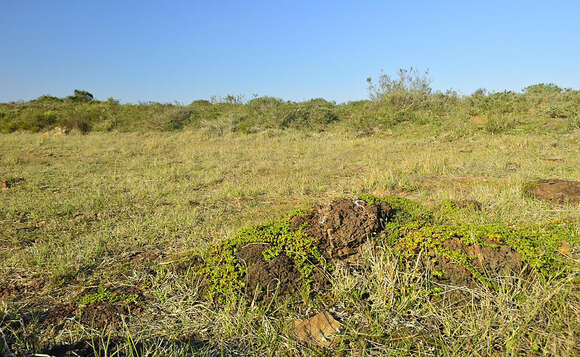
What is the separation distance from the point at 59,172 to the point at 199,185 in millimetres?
3588

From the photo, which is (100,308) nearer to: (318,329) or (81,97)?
(318,329)

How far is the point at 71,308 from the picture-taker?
2.64 meters

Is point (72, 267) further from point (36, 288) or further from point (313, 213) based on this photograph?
point (313, 213)

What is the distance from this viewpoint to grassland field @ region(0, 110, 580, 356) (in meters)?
2.22

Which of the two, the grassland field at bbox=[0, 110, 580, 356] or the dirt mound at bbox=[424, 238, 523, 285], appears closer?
the grassland field at bbox=[0, 110, 580, 356]

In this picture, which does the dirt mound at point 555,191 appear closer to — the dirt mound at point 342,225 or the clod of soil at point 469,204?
the clod of soil at point 469,204

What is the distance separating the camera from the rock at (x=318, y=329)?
2262 mm

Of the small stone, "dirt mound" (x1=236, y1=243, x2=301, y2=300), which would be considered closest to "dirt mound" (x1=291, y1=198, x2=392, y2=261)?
"dirt mound" (x1=236, y1=243, x2=301, y2=300)

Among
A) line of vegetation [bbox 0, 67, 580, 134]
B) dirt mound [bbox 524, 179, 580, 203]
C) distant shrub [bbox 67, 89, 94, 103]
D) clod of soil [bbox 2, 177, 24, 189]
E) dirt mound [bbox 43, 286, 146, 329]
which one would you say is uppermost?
distant shrub [bbox 67, 89, 94, 103]

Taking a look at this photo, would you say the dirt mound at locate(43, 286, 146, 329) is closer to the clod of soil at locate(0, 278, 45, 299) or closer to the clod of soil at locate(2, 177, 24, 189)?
the clod of soil at locate(0, 278, 45, 299)

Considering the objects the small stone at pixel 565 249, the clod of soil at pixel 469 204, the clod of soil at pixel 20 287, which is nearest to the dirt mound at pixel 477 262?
the small stone at pixel 565 249

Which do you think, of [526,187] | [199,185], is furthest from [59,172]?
[526,187]

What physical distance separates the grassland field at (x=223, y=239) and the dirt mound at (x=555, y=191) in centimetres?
18

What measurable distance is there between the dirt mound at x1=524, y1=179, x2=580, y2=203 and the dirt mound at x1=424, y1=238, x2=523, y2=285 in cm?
235
